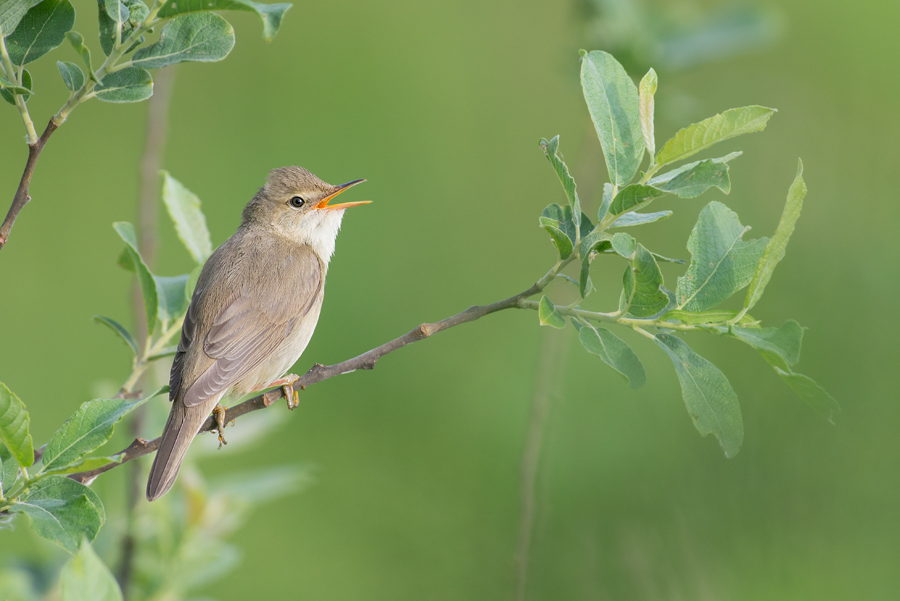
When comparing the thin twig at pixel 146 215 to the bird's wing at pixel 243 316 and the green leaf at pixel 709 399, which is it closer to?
the bird's wing at pixel 243 316

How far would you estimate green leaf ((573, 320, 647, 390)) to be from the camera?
1341 mm

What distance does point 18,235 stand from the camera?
527cm

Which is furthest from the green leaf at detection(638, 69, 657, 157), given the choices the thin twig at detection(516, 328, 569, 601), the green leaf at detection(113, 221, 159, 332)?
the green leaf at detection(113, 221, 159, 332)

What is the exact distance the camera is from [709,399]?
1344 mm

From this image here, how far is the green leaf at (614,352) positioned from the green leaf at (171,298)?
1037 millimetres

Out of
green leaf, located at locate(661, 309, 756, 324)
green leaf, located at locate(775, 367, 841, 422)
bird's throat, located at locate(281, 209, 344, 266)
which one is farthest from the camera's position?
bird's throat, located at locate(281, 209, 344, 266)

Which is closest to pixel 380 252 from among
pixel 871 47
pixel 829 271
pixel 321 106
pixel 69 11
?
pixel 321 106

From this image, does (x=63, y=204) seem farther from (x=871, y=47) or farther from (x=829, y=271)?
(x=871, y=47)

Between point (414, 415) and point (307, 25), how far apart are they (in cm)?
318

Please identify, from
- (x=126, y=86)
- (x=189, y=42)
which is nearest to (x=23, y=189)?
(x=126, y=86)

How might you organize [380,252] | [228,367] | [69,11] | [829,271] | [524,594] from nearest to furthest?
Answer: 1. [69,11]
2. [524,594]
3. [228,367]
4. [829,271]
5. [380,252]

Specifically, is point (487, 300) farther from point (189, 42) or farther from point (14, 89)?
point (14, 89)

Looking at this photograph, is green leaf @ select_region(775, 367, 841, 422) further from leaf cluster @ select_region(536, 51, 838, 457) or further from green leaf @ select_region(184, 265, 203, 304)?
green leaf @ select_region(184, 265, 203, 304)

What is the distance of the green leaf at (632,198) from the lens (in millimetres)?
1262
